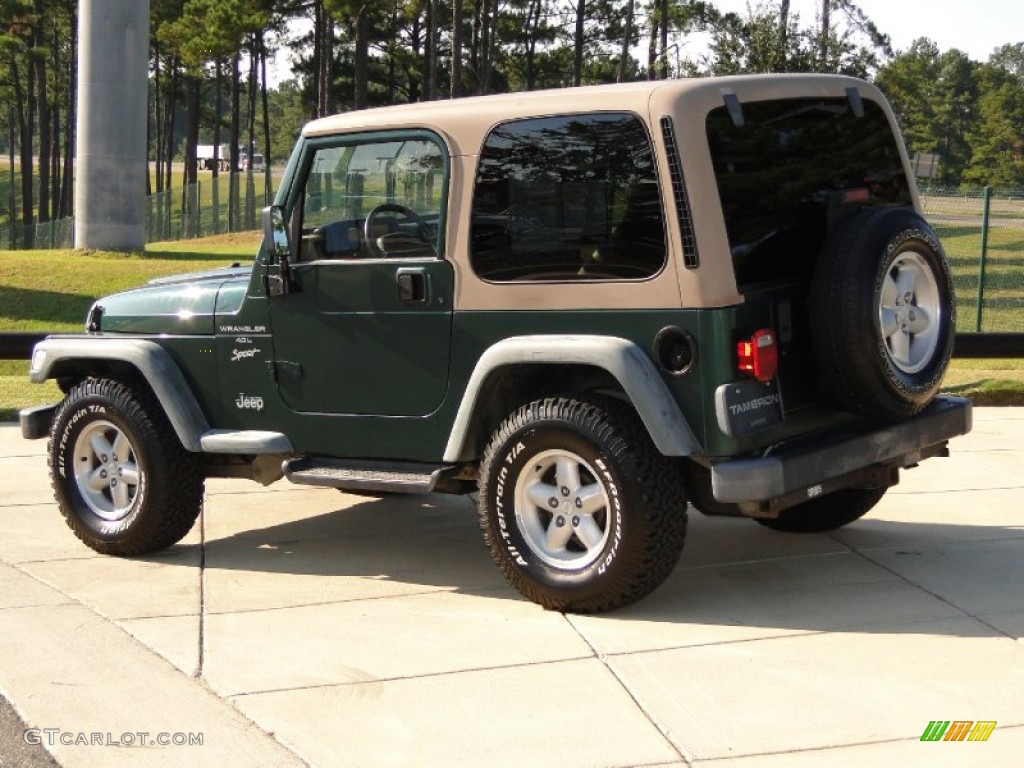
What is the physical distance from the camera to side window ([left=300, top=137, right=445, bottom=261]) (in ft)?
20.6

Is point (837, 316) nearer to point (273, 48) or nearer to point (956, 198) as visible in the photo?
point (956, 198)

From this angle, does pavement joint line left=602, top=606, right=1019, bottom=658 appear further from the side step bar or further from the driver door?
Answer: the driver door

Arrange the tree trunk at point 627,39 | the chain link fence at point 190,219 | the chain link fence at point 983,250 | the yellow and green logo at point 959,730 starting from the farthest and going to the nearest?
the tree trunk at point 627,39, the chain link fence at point 190,219, the chain link fence at point 983,250, the yellow and green logo at point 959,730

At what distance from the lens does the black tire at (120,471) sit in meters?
6.97

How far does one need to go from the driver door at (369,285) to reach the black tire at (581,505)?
0.56m

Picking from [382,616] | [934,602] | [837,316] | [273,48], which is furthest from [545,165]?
[273,48]

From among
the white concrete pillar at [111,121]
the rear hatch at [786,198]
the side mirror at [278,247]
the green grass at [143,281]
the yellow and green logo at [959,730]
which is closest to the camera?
the yellow and green logo at [959,730]

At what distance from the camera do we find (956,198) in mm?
19281

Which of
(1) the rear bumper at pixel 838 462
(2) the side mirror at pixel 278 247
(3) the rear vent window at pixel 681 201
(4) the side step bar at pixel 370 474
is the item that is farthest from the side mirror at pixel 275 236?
(1) the rear bumper at pixel 838 462

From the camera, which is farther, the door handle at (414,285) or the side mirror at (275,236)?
the side mirror at (275,236)

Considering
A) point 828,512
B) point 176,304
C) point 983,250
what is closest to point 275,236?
point 176,304

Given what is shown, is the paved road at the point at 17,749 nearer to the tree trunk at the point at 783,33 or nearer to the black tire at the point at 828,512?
the black tire at the point at 828,512

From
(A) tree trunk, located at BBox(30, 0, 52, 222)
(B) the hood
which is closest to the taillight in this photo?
(B) the hood

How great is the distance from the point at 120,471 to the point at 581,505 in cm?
254
